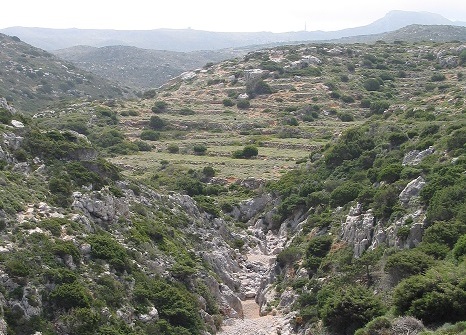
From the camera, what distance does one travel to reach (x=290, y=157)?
211ft

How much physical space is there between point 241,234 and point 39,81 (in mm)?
104678

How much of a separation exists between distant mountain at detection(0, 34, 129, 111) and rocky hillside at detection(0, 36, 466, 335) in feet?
207

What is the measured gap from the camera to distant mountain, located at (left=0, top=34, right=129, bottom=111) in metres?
123

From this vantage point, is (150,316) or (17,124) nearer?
(150,316)

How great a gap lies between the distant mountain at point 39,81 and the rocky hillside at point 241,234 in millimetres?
Result: 63160

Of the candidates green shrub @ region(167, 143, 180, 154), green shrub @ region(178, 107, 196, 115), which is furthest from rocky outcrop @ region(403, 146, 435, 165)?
green shrub @ region(178, 107, 196, 115)

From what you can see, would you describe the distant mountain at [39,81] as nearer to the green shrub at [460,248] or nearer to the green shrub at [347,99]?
the green shrub at [347,99]

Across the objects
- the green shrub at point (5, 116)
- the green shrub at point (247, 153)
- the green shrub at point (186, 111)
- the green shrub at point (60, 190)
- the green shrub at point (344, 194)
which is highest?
the green shrub at point (5, 116)

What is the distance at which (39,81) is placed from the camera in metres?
138

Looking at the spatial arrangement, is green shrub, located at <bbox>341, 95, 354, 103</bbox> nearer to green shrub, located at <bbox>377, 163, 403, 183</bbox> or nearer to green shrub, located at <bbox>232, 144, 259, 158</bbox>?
green shrub, located at <bbox>232, 144, 259, 158</bbox>

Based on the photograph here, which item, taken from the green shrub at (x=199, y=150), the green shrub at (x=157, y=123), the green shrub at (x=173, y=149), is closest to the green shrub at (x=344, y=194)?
the green shrub at (x=199, y=150)

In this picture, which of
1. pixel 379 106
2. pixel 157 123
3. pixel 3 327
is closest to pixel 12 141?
pixel 3 327

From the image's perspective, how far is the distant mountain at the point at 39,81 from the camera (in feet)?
404

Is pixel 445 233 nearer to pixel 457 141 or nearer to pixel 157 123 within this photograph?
pixel 457 141
